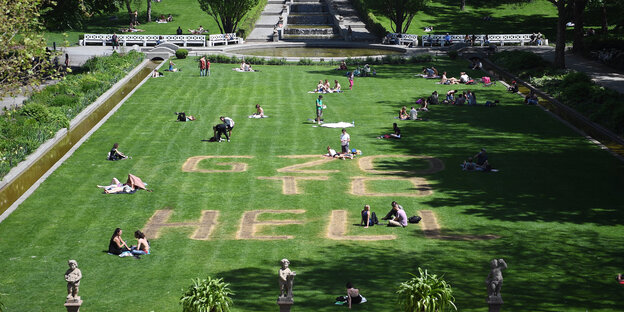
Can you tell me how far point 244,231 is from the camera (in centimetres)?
2991

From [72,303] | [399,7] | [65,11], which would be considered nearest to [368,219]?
[72,303]

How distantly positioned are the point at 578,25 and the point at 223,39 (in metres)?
38.3

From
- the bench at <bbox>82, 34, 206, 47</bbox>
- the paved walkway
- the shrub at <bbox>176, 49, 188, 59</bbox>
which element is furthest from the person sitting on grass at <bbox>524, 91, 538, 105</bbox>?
the bench at <bbox>82, 34, 206, 47</bbox>

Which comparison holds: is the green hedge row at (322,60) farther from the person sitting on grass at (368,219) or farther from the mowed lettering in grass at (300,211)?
the person sitting on grass at (368,219)

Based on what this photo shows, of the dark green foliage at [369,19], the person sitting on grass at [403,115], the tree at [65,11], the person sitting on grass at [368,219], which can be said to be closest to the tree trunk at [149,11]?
the dark green foliage at [369,19]

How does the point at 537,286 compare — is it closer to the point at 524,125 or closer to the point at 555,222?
the point at 555,222

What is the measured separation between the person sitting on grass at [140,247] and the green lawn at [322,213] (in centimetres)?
42

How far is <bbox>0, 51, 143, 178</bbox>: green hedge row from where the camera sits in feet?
121

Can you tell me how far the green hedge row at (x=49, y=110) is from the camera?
121 feet

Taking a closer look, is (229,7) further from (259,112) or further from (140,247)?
(140,247)

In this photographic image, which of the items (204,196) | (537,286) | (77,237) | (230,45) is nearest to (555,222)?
(537,286)

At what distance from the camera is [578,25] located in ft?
239

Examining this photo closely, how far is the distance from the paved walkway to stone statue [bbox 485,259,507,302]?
135ft

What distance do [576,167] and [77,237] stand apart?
24.9 metres
